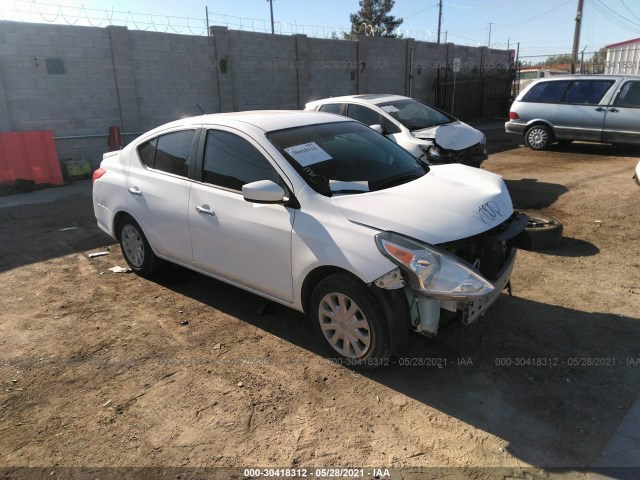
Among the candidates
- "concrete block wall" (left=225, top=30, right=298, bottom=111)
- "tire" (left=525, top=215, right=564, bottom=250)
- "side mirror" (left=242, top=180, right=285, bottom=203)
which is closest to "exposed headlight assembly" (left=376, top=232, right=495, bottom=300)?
"side mirror" (left=242, top=180, right=285, bottom=203)

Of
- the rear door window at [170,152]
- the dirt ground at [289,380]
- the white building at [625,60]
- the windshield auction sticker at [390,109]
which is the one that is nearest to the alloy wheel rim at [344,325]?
the dirt ground at [289,380]

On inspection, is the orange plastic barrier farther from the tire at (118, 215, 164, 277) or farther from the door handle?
the door handle

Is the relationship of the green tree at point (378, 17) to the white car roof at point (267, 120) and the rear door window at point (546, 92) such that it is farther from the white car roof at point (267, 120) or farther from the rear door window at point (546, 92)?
the white car roof at point (267, 120)

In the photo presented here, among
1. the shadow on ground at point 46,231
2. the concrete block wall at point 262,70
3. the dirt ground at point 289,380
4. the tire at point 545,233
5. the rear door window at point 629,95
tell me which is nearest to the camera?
the dirt ground at point 289,380

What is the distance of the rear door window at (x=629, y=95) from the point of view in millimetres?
10453

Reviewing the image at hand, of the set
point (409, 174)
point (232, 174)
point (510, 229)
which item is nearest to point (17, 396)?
point (232, 174)

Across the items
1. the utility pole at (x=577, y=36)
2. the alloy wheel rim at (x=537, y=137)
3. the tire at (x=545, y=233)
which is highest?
the utility pole at (x=577, y=36)

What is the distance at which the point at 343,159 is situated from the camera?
385 cm

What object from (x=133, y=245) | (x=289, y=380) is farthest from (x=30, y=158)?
(x=289, y=380)

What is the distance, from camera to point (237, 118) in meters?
4.13

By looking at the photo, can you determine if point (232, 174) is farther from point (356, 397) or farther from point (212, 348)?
point (356, 397)

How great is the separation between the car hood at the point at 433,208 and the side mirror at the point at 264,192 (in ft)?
1.36

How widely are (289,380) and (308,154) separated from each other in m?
1.67

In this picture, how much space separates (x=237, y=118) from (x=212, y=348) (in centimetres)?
193
